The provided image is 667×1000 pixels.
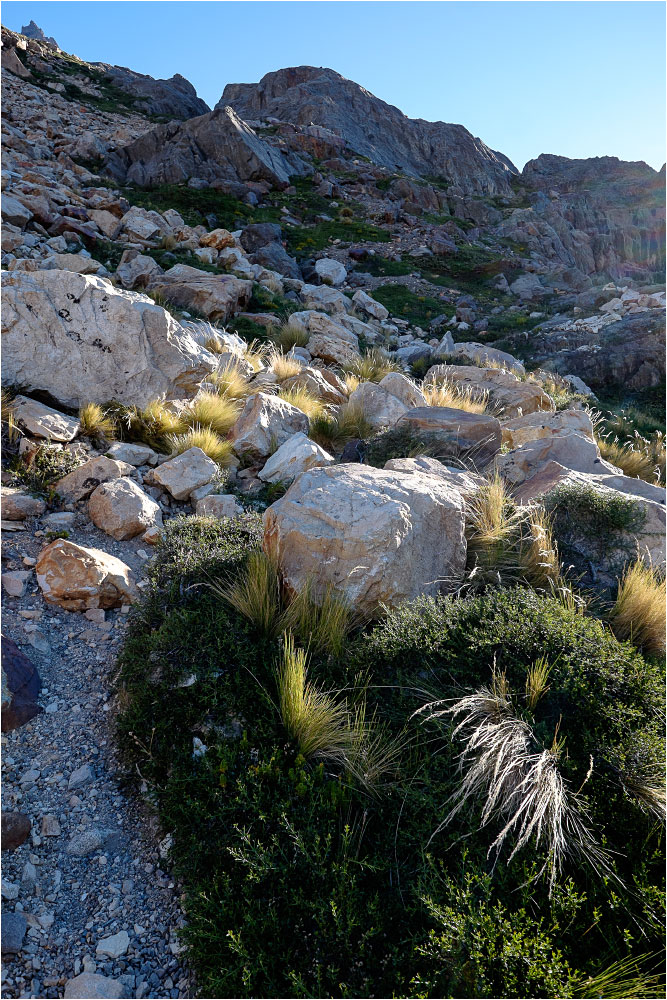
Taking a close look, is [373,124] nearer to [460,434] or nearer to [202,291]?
[202,291]

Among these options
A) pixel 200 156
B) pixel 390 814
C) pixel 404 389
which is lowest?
pixel 390 814

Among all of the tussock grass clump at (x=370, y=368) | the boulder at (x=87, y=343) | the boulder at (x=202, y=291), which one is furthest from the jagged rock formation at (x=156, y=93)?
the boulder at (x=87, y=343)

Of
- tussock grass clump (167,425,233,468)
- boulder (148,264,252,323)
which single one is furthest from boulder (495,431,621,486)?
boulder (148,264,252,323)

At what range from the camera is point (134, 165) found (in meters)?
29.0

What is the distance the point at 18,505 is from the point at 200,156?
33091 millimetres

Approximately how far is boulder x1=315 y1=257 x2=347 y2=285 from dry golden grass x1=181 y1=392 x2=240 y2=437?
1528 centimetres

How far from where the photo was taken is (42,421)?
5.90m

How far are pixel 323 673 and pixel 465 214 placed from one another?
49806 millimetres

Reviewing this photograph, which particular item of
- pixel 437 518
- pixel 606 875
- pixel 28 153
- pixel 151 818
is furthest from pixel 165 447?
pixel 28 153

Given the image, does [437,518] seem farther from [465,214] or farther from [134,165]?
[465,214]

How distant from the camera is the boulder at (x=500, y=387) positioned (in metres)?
10.4

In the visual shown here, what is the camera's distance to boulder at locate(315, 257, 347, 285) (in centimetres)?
2136

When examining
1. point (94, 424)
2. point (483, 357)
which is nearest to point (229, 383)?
point (94, 424)

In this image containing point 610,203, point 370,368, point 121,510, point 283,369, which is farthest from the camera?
point 610,203
